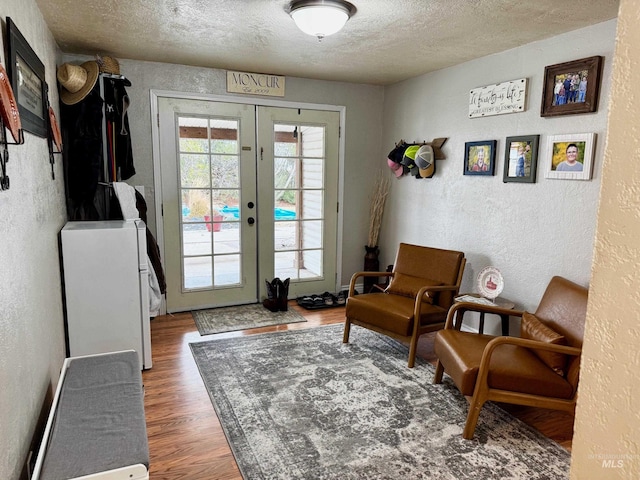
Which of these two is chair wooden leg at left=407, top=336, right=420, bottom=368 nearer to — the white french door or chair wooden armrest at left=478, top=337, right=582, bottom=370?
chair wooden armrest at left=478, top=337, right=582, bottom=370

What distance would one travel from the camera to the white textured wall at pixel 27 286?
138 centimetres

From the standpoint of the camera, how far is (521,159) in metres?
3.12

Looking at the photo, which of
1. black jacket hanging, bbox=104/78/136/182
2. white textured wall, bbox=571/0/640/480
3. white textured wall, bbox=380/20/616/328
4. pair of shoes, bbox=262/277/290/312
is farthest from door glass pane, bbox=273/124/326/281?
white textured wall, bbox=571/0/640/480

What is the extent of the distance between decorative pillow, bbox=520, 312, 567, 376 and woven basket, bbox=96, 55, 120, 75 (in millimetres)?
3448

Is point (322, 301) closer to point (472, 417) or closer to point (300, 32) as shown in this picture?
point (472, 417)

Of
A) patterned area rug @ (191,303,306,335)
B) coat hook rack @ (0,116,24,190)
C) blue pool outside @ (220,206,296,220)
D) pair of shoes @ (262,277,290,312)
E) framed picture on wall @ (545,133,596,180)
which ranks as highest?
framed picture on wall @ (545,133,596,180)

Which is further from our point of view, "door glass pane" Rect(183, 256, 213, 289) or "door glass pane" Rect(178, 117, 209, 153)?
"door glass pane" Rect(183, 256, 213, 289)

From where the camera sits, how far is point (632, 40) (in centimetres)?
62

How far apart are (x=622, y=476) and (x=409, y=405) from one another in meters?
2.02

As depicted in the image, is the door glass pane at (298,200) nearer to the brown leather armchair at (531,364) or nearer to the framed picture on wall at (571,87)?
the framed picture on wall at (571,87)

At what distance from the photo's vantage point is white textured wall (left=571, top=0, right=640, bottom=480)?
2.05 feet

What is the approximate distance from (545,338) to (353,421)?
1.15 metres

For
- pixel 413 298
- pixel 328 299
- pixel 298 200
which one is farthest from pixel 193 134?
pixel 413 298

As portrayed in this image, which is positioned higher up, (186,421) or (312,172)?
(312,172)
